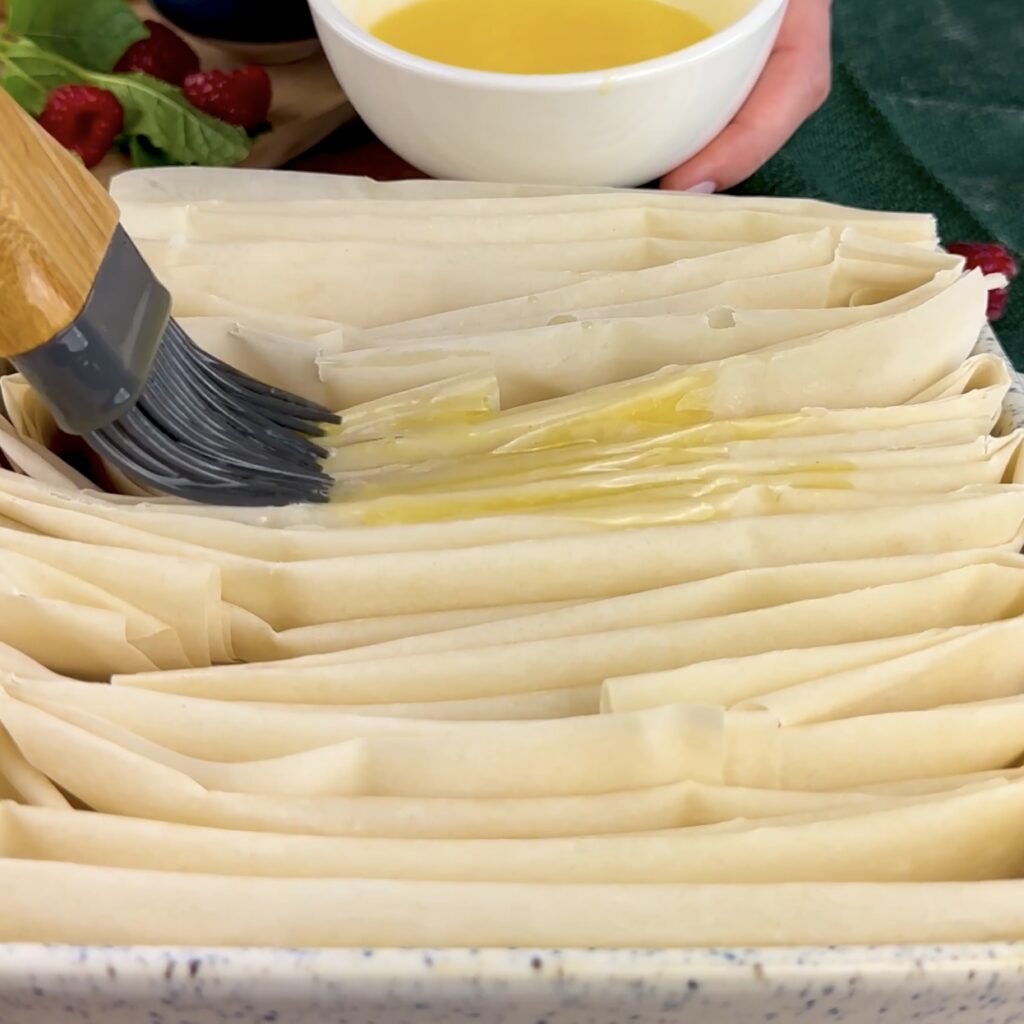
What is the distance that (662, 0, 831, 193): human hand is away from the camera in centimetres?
68

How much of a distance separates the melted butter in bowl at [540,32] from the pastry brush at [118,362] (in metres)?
0.27

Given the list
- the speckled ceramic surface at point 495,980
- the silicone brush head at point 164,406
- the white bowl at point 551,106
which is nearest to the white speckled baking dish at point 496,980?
the speckled ceramic surface at point 495,980

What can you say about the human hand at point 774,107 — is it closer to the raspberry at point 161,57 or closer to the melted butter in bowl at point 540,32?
the melted butter in bowl at point 540,32

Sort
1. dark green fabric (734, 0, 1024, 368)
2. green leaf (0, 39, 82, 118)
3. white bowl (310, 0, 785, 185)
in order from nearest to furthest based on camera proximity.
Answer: white bowl (310, 0, 785, 185) < green leaf (0, 39, 82, 118) < dark green fabric (734, 0, 1024, 368)

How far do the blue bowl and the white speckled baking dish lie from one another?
75cm

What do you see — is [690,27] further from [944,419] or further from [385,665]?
[385,665]

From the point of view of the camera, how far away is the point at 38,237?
38 cm

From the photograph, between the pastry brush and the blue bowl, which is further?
the blue bowl

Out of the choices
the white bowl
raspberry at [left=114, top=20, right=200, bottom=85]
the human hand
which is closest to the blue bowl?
raspberry at [left=114, top=20, right=200, bottom=85]

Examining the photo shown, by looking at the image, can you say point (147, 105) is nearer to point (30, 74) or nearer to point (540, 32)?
point (30, 74)

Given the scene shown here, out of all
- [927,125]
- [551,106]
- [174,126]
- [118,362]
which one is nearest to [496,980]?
[118,362]

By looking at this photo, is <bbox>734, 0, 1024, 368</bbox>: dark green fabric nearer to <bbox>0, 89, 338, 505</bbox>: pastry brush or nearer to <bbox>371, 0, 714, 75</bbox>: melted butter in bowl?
<bbox>371, 0, 714, 75</bbox>: melted butter in bowl

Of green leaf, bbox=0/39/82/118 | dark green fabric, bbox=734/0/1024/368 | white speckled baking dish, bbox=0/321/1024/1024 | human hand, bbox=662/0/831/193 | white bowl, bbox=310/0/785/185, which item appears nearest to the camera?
white speckled baking dish, bbox=0/321/1024/1024

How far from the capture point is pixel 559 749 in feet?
1.30
